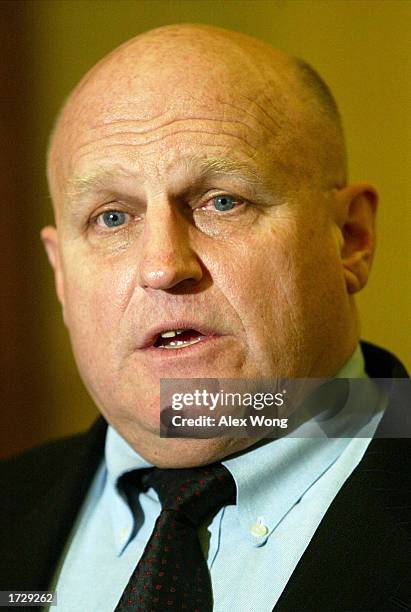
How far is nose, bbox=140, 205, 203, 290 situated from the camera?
3.36ft

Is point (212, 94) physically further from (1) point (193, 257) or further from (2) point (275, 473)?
(2) point (275, 473)

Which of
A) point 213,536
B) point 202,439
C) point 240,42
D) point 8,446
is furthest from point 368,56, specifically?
point 8,446

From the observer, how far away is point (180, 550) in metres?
1.05

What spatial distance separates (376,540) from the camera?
3.27 ft

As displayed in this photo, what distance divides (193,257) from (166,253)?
0.05 m

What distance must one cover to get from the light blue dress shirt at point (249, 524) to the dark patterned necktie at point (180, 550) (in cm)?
2

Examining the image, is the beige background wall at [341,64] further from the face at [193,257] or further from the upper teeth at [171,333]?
the upper teeth at [171,333]

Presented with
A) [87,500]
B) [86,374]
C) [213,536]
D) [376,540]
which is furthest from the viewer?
[87,500]

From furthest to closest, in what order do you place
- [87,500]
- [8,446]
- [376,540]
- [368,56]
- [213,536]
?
1. [8,446]
2. [368,56]
3. [87,500]
4. [213,536]
5. [376,540]

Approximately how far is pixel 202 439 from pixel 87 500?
33cm

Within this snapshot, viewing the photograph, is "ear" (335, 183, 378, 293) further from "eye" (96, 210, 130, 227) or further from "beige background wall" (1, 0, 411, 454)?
"eye" (96, 210, 130, 227)

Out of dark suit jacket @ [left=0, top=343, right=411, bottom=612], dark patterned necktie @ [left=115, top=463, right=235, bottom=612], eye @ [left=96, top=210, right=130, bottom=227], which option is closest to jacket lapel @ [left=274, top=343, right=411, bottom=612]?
dark suit jacket @ [left=0, top=343, right=411, bottom=612]

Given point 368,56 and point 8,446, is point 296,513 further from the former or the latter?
point 8,446

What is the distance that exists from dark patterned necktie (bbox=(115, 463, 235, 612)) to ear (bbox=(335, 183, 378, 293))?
1.20 ft
